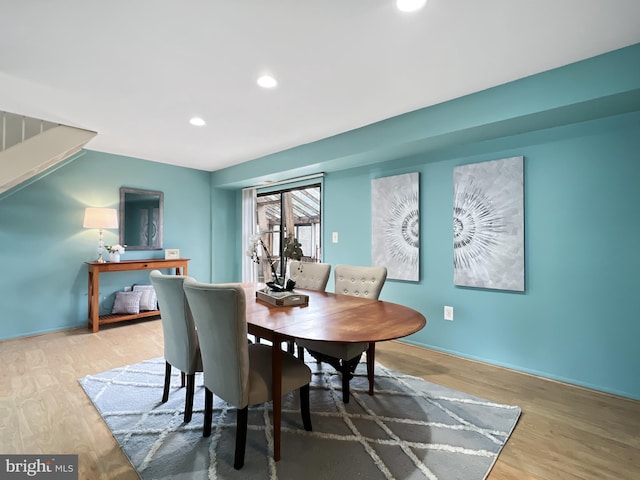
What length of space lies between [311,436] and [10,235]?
4.06 m

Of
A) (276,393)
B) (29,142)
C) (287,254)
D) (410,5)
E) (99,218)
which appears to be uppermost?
(410,5)

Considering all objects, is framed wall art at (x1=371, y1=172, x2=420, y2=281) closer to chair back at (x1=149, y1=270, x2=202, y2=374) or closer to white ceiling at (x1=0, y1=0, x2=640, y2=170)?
white ceiling at (x1=0, y1=0, x2=640, y2=170)

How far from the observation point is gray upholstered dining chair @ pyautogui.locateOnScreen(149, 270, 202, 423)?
182 cm

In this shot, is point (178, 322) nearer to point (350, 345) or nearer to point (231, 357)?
point (231, 357)

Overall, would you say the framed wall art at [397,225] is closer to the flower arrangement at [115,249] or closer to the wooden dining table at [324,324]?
the wooden dining table at [324,324]

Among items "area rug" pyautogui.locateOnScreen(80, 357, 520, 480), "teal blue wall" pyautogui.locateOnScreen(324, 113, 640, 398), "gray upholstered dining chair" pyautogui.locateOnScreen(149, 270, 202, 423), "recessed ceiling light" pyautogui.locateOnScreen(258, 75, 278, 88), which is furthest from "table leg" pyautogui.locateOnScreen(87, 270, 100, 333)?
"teal blue wall" pyautogui.locateOnScreen(324, 113, 640, 398)

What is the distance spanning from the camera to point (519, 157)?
8.75 ft

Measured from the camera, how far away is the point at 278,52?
1948 millimetres

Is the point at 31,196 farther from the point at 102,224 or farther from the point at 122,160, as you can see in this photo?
the point at 122,160

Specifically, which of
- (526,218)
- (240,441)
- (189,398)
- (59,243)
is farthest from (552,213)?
(59,243)

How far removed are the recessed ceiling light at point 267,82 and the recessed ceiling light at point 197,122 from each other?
996mm

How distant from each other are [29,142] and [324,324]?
134 inches

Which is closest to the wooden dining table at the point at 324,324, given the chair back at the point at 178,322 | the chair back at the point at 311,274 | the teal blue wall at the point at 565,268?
the chair back at the point at 178,322

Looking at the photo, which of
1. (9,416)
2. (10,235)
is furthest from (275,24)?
(10,235)
